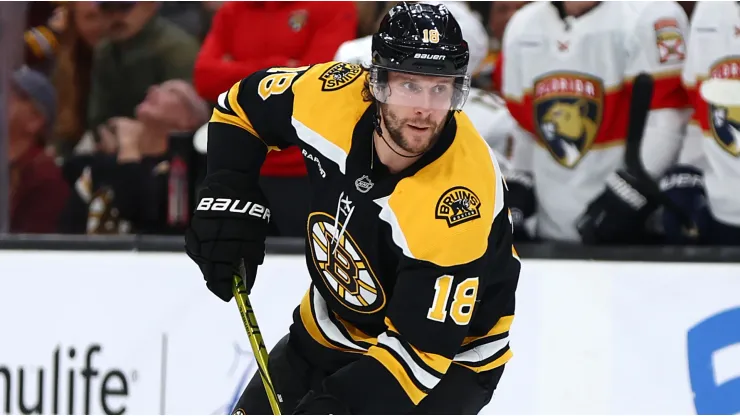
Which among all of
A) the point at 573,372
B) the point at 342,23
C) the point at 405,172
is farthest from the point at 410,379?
the point at 342,23

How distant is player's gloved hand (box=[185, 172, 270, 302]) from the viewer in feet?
7.24

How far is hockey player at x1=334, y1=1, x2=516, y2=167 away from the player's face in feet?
4.57

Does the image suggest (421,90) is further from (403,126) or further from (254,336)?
(254,336)

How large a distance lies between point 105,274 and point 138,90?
77 cm

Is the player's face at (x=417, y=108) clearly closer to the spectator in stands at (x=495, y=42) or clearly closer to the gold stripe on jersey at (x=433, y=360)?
the gold stripe on jersey at (x=433, y=360)

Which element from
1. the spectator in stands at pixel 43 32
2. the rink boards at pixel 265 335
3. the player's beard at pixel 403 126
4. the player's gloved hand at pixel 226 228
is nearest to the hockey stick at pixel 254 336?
the player's gloved hand at pixel 226 228

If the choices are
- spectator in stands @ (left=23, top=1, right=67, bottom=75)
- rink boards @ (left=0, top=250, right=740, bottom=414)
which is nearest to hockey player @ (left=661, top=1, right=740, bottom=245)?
rink boards @ (left=0, top=250, right=740, bottom=414)

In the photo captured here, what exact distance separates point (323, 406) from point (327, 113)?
23.0 inches

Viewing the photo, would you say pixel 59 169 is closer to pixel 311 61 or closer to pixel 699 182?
pixel 311 61

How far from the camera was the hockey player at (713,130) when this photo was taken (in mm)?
3184

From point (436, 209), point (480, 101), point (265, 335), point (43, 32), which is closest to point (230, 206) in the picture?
point (436, 209)

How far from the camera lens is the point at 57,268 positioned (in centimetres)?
348

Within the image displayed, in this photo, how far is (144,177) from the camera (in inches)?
149

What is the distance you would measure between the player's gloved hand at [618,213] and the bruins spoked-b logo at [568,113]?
18cm
